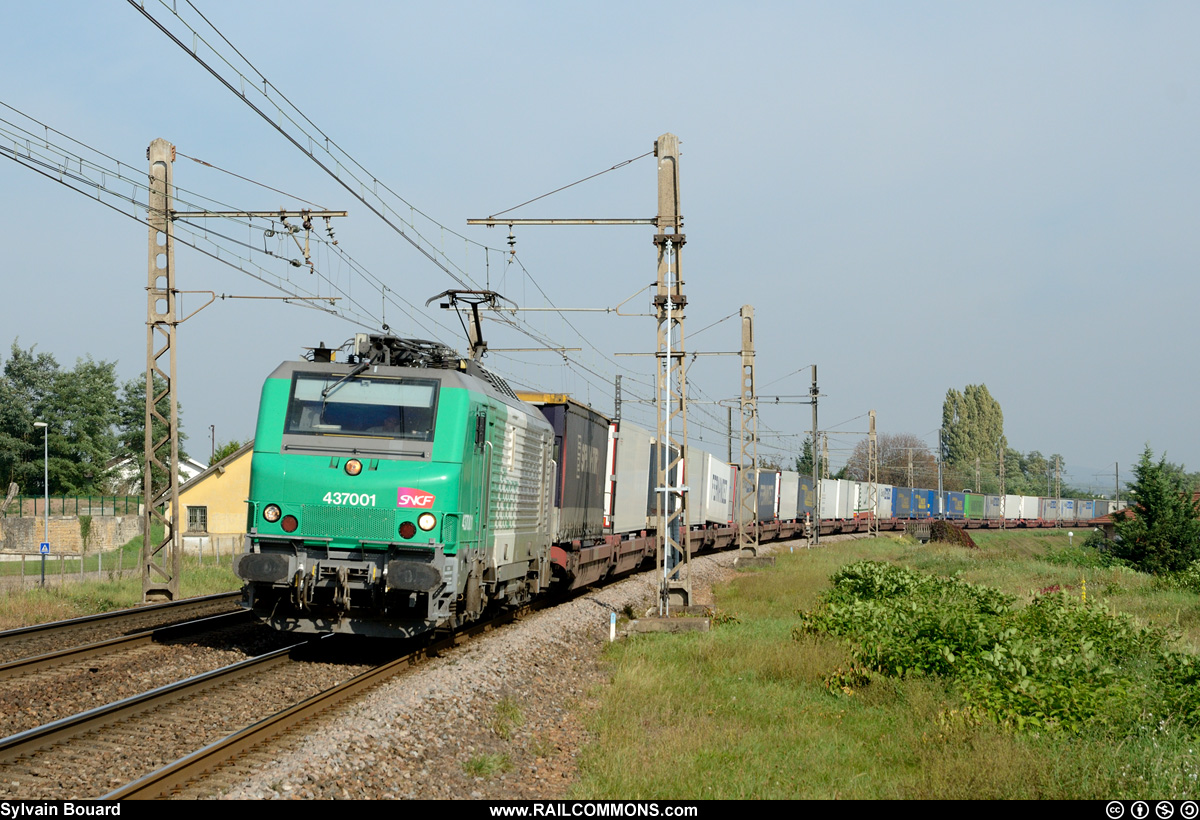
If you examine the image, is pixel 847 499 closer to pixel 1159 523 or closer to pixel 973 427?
pixel 1159 523

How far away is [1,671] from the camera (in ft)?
33.9

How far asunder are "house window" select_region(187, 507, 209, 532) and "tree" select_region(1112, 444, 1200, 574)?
137 feet

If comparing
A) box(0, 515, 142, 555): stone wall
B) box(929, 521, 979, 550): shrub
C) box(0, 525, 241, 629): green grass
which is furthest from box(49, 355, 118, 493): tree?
box(929, 521, 979, 550): shrub

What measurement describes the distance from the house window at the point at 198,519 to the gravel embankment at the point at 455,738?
132 feet

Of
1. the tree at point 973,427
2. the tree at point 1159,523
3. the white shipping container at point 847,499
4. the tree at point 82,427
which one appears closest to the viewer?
the tree at point 1159,523

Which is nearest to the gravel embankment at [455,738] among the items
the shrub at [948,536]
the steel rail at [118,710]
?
the steel rail at [118,710]

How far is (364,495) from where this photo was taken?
36.4 ft

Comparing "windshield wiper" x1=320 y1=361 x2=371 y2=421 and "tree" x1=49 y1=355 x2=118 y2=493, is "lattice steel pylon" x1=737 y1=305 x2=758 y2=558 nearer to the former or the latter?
"windshield wiper" x1=320 y1=361 x2=371 y2=421

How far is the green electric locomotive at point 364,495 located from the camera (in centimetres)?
1102

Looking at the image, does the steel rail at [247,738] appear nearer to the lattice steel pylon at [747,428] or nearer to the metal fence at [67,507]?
the lattice steel pylon at [747,428]

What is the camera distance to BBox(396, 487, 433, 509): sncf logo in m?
11.1

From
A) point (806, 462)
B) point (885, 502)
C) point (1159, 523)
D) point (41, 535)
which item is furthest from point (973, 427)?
point (41, 535)
